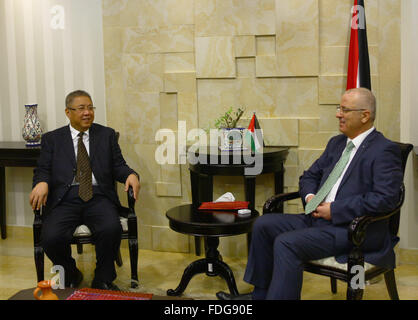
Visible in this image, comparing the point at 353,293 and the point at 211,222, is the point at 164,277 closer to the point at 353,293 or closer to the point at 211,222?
the point at 211,222

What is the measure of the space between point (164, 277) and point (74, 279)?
659mm

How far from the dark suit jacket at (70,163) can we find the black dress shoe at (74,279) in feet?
1.57

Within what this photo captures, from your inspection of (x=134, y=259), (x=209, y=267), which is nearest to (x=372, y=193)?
(x=209, y=267)

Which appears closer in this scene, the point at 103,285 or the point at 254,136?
the point at 103,285

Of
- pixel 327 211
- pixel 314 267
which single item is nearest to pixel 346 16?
pixel 327 211

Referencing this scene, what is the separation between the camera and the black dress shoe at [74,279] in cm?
397

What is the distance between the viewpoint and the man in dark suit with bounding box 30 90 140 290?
151 inches

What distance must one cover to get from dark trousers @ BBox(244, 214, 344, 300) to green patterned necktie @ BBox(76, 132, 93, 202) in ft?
4.22

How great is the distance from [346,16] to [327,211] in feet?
5.47

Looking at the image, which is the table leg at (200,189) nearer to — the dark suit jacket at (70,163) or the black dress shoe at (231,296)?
the dark suit jacket at (70,163)

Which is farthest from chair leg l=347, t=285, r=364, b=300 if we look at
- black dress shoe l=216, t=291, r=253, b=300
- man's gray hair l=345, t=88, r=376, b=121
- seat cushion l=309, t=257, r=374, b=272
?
man's gray hair l=345, t=88, r=376, b=121

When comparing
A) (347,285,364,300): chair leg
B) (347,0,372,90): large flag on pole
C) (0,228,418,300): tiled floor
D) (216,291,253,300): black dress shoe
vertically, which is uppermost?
(347,0,372,90): large flag on pole

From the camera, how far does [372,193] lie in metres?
3.10

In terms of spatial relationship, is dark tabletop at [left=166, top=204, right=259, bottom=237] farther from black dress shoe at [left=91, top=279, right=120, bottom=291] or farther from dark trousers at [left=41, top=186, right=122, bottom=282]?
black dress shoe at [left=91, top=279, right=120, bottom=291]
